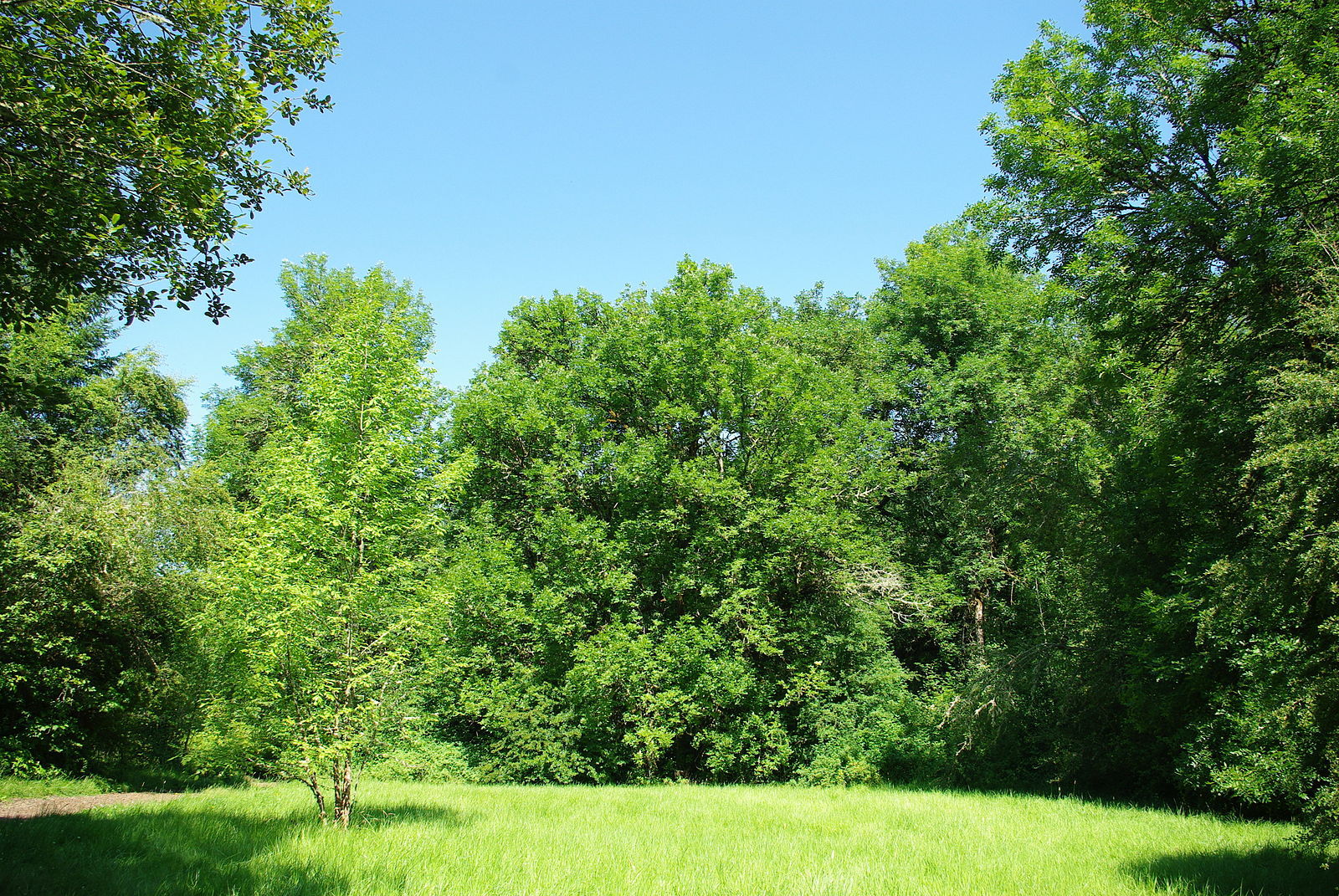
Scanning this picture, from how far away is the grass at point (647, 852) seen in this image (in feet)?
19.9

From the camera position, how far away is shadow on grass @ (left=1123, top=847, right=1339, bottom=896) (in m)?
6.41

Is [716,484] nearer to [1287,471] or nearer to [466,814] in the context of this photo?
[466,814]

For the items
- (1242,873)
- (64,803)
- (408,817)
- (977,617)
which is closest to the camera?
(1242,873)

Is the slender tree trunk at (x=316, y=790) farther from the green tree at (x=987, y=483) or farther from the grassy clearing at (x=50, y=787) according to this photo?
the green tree at (x=987, y=483)

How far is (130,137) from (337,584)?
5.08 meters

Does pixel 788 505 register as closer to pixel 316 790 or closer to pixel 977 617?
pixel 977 617

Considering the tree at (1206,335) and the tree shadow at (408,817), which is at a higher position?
the tree at (1206,335)

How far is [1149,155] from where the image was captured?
11.1 metres

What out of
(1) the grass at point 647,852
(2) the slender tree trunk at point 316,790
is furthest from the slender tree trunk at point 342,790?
(1) the grass at point 647,852

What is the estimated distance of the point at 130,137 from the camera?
5.24m

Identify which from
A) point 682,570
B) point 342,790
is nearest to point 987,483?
point 682,570

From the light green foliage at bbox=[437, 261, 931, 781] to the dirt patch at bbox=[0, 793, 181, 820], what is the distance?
7.30 meters

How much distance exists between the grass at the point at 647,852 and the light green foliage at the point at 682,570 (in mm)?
7122

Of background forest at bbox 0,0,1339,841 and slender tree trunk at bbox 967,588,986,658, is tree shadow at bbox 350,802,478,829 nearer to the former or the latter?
background forest at bbox 0,0,1339,841
